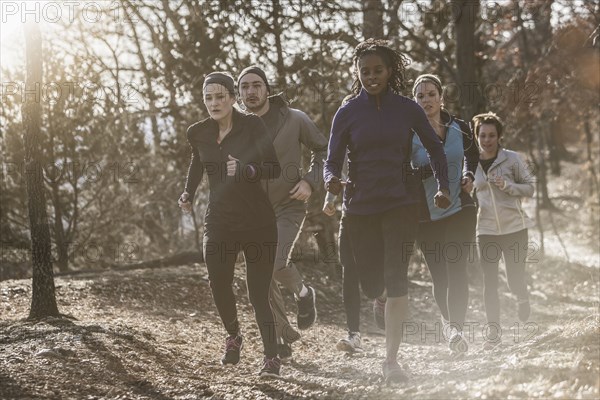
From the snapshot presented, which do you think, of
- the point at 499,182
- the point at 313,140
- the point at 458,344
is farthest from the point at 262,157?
the point at 499,182

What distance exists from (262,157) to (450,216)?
6.12 feet

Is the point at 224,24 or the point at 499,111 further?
the point at 499,111

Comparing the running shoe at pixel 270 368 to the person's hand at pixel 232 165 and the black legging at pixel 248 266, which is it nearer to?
the black legging at pixel 248 266

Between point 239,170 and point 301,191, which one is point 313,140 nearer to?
point 301,191

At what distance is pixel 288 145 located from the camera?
22.9 ft

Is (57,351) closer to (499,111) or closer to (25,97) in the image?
(25,97)

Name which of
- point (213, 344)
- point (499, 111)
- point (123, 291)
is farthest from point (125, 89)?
point (213, 344)


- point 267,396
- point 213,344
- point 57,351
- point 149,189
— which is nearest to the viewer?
point 267,396

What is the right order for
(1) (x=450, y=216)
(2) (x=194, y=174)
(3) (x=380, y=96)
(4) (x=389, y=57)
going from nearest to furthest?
(3) (x=380, y=96)
(4) (x=389, y=57)
(2) (x=194, y=174)
(1) (x=450, y=216)

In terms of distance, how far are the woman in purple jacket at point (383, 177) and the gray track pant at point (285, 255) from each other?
0.98 m

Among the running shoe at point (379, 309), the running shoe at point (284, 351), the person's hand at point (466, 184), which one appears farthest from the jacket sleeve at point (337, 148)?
the running shoe at point (284, 351)

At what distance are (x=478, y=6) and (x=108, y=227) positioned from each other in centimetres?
871

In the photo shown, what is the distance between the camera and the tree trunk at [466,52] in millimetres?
12789

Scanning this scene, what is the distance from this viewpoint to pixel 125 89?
16266mm
